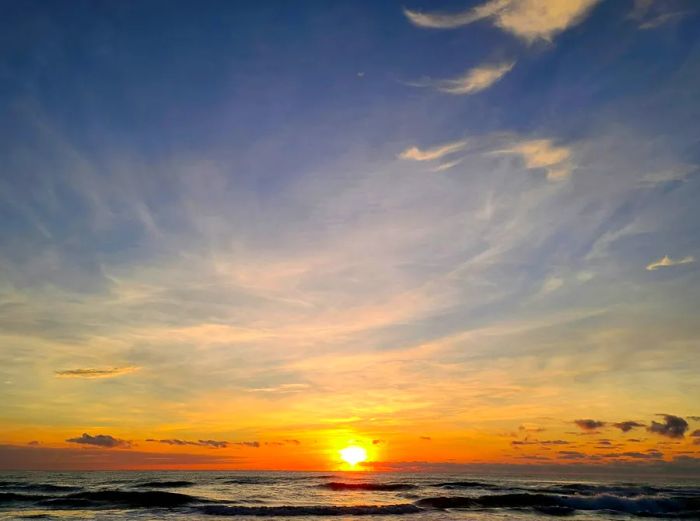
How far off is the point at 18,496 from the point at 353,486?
122ft

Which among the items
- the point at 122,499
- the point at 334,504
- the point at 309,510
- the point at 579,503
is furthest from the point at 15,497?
the point at 579,503

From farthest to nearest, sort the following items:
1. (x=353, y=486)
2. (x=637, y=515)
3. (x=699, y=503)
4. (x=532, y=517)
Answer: (x=353, y=486), (x=699, y=503), (x=637, y=515), (x=532, y=517)

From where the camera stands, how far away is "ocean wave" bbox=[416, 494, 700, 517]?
47.2 meters

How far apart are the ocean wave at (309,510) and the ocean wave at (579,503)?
206 inches

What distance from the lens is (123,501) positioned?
4962 centimetres

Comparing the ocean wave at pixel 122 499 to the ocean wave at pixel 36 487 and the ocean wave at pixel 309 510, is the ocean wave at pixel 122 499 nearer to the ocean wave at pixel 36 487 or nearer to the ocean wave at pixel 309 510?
the ocean wave at pixel 309 510

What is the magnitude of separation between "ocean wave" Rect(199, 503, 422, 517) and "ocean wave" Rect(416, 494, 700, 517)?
5.22 metres

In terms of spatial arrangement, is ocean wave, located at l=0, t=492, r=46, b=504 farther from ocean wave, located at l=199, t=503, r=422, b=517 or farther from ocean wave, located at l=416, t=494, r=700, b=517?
ocean wave, located at l=416, t=494, r=700, b=517

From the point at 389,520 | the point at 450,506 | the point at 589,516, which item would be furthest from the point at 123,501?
the point at 589,516

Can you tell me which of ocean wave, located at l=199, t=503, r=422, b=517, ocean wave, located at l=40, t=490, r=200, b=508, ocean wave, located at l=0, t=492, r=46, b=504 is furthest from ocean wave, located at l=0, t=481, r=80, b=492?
ocean wave, located at l=199, t=503, r=422, b=517

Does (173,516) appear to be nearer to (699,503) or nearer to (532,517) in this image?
(532,517)

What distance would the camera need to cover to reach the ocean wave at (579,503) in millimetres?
47156

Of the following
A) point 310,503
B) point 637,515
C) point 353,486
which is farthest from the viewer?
point 353,486

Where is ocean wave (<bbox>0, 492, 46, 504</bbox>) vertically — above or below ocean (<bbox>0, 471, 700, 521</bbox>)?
below
